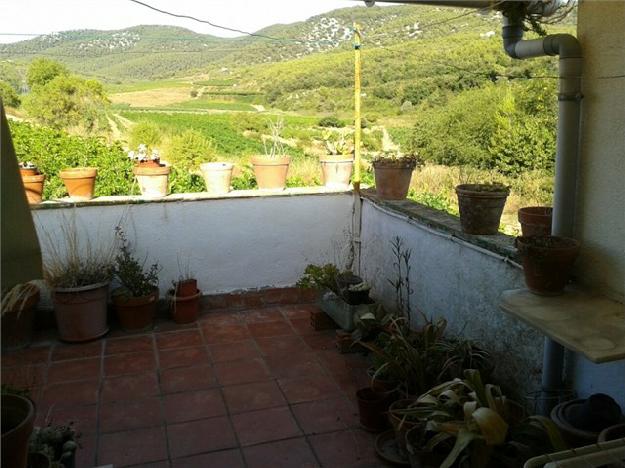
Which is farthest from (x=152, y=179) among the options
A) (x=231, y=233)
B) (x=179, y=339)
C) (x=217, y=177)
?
(x=179, y=339)

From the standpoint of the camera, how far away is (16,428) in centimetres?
156

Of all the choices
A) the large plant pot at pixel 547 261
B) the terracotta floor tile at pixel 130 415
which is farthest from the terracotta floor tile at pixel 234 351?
the large plant pot at pixel 547 261

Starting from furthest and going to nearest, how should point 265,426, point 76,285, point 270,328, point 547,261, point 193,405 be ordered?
point 270,328
point 76,285
point 193,405
point 265,426
point 547,261

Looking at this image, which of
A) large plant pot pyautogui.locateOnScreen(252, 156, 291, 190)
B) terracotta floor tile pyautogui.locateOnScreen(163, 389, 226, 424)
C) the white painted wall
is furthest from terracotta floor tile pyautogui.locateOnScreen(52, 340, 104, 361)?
large plant pot pyautogui.locateOnScreen(252, 156, 291, 190)

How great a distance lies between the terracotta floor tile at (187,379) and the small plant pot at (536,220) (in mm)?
2020

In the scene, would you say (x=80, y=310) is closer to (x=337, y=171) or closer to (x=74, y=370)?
(x=74, y=370)

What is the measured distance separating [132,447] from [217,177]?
7.84ft

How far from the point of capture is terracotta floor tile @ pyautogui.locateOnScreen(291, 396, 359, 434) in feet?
9.24

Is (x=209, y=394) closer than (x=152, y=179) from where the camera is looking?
Yes

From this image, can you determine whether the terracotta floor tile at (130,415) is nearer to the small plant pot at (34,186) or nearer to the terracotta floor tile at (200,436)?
the terracotta floor tile at (200,436)

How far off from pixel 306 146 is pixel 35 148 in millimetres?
7183

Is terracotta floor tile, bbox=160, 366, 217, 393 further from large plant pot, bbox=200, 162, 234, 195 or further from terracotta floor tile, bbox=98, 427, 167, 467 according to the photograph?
large plant pot, bbox=200, 162, 234, 195

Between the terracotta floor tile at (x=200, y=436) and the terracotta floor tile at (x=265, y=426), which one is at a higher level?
the terracotta floor tile at (x=265, y=426)

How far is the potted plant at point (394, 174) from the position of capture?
4055 millimetres
